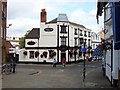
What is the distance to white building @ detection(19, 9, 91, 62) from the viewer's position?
66.4m

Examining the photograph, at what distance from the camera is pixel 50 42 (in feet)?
220

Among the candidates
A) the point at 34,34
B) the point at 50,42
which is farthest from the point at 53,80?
the point at 34,34

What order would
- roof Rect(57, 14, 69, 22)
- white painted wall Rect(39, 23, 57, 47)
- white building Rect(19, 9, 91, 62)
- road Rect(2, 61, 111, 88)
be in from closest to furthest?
road Rect(2, 61, 111, 88)
white building Rect(19, 9, 91, 62)
white painted wall Rect(39, 23, 57, 47)
roof Rect(57, 14, 69, 22)

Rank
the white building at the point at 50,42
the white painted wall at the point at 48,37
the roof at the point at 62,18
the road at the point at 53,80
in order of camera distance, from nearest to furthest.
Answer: the road at the point at 53,80
the white building at the point at 50,42
the white painted wall at the point at 48,37
the roof at the point at 62,18

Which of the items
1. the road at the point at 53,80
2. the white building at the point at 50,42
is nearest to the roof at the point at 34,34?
the white building at the point at 50,42

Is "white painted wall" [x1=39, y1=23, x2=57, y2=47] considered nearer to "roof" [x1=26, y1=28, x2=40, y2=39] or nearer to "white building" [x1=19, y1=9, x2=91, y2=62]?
"white building" [x1=19, y1=9, x2=91, y2=62]

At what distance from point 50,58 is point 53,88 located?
147 feet

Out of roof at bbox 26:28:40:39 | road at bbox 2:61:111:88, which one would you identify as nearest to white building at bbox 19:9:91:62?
roof at bbox 26:28:40:39

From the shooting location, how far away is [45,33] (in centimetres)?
6762

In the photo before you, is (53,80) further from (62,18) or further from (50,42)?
(62,18)

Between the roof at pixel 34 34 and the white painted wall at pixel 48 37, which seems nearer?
the white painted wall at pixel 48 37

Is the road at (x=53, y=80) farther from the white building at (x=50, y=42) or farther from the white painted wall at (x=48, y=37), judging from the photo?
the white painted wall at (x=48, y=37)

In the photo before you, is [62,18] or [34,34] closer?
[62,18]

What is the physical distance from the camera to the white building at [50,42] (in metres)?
66.4
